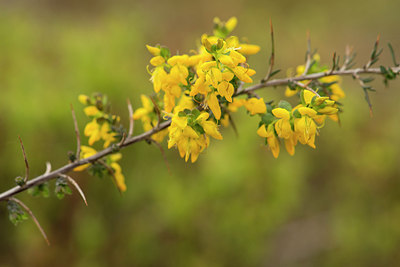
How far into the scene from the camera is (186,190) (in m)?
3.14

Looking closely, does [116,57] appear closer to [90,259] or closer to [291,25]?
[90,259]

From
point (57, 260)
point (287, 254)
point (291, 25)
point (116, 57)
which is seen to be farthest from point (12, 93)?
point (291, 25)

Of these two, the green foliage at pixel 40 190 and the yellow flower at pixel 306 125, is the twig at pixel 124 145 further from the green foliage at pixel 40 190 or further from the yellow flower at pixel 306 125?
the yellow flower at pixel 306 125

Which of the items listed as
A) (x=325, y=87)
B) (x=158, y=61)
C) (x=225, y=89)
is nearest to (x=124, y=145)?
(x=158, y=61)

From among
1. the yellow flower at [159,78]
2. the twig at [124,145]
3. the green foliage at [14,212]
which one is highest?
the yellow flower at [159,78]

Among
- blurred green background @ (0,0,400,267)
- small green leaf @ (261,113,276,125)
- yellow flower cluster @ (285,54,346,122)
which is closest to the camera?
small green leaf @ (261,113,276,125)

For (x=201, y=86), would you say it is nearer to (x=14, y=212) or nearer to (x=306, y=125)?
(x=306, y=125)

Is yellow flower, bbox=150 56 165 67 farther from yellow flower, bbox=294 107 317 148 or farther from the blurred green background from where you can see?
the blurred green background

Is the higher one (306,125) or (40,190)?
(306,125)

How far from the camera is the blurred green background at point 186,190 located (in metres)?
2.89

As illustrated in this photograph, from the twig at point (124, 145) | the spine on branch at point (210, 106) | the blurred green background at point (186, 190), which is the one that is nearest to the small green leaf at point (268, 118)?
the spine on branch at point (210, 106)

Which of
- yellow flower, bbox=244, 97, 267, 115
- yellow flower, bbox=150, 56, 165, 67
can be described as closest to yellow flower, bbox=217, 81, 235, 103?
yellow flower, bbox=244, 97, 267, 115

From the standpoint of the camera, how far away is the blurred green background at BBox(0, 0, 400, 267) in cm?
289

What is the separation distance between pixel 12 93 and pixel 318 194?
323 centimetres
